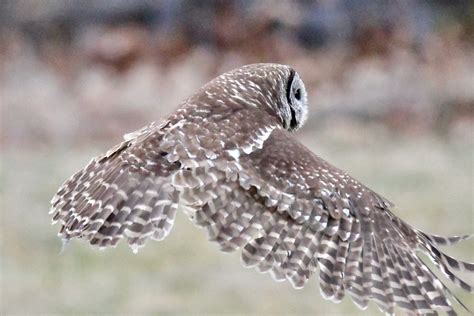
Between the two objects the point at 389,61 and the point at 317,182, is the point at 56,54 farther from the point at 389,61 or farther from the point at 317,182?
the point at 317,182

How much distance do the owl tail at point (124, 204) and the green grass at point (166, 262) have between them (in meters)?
4.34

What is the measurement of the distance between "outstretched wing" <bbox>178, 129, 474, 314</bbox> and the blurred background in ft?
13.9

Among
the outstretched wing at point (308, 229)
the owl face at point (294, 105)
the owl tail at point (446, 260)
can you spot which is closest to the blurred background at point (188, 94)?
the owl face at point (294, 105)

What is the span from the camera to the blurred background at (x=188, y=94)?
10617 millimetres

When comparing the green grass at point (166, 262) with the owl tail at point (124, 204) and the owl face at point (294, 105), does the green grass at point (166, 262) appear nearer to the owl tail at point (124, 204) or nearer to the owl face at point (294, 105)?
the owl face at point (294, 105)

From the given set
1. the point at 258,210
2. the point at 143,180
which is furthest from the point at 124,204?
the point at 258,210

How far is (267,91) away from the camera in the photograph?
648cm

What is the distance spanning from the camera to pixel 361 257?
5812mm

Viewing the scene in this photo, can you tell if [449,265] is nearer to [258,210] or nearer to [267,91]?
[258,210]

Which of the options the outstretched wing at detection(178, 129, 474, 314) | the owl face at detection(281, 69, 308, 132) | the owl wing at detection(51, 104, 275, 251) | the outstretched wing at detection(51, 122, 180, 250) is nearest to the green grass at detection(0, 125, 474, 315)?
the owl face at detection(281, 69, 308, 132)

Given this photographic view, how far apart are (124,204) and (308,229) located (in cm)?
78

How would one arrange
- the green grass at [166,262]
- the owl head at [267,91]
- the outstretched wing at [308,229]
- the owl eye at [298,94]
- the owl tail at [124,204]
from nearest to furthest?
the owl tail at [124,204] → the outstretched wing at [308,229] → the owl head at [267,91] → the owl eye at [298,94] → the green grass at [166,262]

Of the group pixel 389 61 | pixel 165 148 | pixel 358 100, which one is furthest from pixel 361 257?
pixel 389 61

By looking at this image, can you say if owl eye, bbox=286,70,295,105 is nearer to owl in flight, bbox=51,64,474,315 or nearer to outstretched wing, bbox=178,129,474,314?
owl in flight, bbox=51,64,474,315
